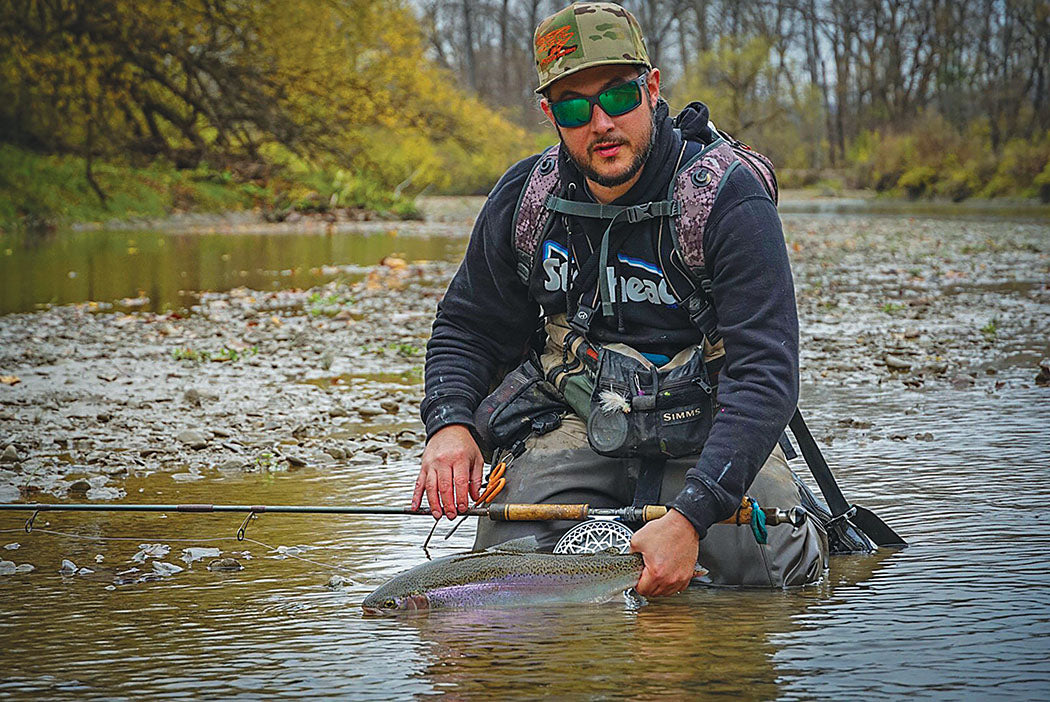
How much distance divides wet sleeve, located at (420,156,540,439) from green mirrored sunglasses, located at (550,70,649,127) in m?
0.34

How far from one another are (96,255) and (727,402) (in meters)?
14.6

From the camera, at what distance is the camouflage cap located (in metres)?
3.14

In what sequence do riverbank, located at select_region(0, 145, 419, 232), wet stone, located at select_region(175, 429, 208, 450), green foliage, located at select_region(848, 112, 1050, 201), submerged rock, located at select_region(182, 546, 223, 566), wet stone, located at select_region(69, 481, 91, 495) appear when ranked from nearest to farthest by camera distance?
submerged rock, located at select_region(182, 546, 223, 566)
wet stone, located at select_region(69, 481, 91, 495)
wet stone, located at select_region(175, 429, 208, 450)
riverbank, located at select_region(0, 145, 419, 232)
green foliage, located at select_region(848, 112, 1050, 201)

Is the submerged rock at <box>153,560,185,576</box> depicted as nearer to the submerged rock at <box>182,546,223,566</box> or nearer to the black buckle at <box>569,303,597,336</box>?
the submerged rock at <box>182,546,223,566</box>

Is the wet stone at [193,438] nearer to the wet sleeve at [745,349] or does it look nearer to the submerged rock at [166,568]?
the submerged rock at [166,568]

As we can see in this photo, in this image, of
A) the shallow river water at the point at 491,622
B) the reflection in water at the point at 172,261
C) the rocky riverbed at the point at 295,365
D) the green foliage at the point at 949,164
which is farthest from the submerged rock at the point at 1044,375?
the green foliage at the point at 949,164

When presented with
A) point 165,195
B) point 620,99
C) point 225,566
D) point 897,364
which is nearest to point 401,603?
point 225,566

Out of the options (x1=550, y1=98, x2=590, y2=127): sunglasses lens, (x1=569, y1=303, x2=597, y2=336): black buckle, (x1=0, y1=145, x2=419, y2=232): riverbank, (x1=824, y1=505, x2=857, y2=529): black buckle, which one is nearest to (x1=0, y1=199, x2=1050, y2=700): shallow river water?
(x1=824, y1=505, x2=857, y2=529): black buckle

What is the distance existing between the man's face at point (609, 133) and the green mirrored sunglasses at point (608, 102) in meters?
0.01

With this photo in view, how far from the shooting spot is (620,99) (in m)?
3.18

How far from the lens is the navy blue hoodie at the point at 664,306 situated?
291cm

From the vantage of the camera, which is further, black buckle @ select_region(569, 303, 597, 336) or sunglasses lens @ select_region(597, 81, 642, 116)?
black buckle @ select_region(569, 303, 597, 336)

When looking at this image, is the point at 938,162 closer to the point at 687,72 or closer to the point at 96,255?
the point at 687,72

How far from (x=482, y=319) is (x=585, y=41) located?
Answer: 2.75 feet
